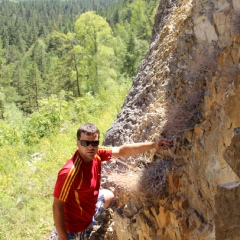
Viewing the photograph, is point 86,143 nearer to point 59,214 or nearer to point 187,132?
point 59,214

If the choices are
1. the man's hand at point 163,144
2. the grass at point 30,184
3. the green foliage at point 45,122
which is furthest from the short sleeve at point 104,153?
the green foliage at point 45,122

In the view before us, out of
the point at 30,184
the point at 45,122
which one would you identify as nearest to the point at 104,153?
the point at 30,184

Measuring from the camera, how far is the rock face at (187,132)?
2669mm

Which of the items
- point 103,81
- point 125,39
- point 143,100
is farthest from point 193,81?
point 125,39

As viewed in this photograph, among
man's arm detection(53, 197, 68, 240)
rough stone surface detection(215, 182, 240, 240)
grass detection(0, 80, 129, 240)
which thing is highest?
rough stone surface detection(215, 182, 240, 240)

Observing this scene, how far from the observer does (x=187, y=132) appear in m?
3.42

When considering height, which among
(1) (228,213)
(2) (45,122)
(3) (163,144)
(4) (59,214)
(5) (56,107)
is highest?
(1) (228,213)

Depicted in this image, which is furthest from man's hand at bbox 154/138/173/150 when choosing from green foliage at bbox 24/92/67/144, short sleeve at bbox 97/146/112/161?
green foliage at bbox 24/92/67/144

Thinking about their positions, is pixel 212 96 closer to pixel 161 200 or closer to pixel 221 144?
pixel 221 144

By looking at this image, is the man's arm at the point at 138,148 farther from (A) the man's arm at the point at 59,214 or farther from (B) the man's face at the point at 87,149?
(A) the man's arm at the point at 59,214

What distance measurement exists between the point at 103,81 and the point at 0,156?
16.8 m

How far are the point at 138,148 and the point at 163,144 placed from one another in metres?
0.29

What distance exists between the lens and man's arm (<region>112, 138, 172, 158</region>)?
3679 mm

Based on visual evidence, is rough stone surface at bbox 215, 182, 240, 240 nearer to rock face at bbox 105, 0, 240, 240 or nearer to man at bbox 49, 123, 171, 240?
rock face at bbox 105, 0, 240, 240
